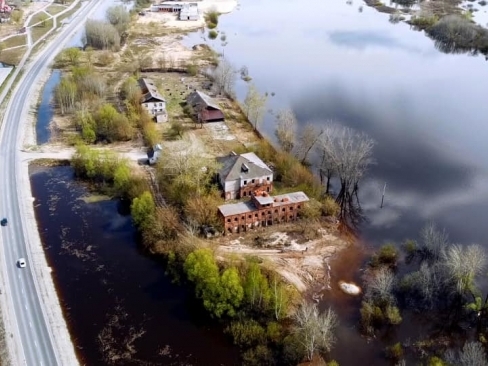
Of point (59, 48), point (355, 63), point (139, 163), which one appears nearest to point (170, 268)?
point (139, 163)

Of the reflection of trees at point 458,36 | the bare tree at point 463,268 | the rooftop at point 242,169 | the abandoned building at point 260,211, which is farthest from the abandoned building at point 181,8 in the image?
the bare tree at point 463,268

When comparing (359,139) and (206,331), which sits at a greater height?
(359,139)

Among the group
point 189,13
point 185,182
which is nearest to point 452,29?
point 189,13

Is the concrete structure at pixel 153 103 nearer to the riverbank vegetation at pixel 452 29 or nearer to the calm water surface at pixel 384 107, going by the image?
the calm water surface at pixel 384 107

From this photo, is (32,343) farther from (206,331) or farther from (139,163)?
(139,163)

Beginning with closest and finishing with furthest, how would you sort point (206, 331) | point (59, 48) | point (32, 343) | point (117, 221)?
point (32, 343), point (206, 331), point (117, 221), point (59, 48)

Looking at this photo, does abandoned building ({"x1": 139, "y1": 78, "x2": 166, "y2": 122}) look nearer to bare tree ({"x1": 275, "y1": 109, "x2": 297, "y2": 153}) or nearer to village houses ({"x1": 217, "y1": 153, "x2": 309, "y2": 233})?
bare tree ({"x1": 275, "y1": 109, "x2": 297, "y2": 153})

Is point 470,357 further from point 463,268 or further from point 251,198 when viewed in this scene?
point 251,198
